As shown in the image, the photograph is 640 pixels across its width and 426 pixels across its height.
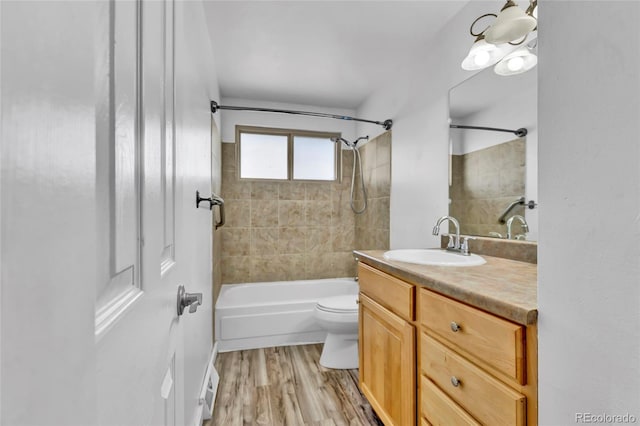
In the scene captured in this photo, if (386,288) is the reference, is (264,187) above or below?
above

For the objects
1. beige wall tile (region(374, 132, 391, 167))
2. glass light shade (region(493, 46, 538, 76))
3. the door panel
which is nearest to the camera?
the door panel

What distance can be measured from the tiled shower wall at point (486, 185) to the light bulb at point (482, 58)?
0.41 m

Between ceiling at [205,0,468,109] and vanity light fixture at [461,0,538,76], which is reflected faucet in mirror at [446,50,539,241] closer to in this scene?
vanity light fixture at [461,0,538,76]

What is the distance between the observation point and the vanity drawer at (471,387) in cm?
73

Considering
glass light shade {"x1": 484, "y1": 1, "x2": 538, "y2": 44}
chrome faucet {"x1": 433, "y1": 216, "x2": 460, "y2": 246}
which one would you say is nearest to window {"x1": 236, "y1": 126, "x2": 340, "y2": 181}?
chrome faucet {"x1": 433, "y1": 216, "x2": 460, "y2": 246}

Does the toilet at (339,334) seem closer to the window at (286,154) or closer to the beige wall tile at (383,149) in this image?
the beige wall tile at (383,149)

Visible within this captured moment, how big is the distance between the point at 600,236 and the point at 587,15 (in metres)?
0.41

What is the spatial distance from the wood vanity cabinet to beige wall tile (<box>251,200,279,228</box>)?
176 cm

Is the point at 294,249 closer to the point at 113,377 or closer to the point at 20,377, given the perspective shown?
the point at 113,377

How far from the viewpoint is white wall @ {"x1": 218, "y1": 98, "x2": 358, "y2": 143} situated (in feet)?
10.1

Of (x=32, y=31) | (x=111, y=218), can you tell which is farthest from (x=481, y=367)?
(x=32, y=31)

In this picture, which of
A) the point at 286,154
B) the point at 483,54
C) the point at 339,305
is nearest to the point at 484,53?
the point at 483,54

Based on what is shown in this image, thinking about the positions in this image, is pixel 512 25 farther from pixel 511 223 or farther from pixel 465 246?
pixel 465 246

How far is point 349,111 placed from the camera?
340 cm
